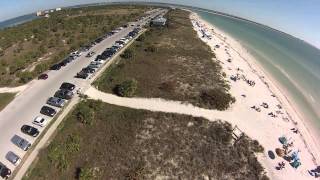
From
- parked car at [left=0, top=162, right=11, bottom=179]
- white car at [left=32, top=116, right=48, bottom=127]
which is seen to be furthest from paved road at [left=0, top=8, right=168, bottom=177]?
parked car at [left=0, top=162, right=11, bottom=179]

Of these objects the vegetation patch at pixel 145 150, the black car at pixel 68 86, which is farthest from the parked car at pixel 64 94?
the vegetation patch at pixel 145 150

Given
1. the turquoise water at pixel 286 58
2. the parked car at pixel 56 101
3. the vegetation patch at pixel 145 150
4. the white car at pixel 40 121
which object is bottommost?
the turquoise water at pixel 286 58

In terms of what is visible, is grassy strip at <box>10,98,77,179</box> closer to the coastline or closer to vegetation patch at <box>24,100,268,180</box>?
vegetation patch at <box>24,100,268,180</box>

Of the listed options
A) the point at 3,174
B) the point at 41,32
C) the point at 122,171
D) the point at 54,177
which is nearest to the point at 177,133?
the point at 122,171

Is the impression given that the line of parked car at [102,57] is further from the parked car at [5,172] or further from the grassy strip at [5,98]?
the parked car at [5,172]

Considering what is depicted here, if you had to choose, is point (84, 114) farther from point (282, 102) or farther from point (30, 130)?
point (282, 102)
